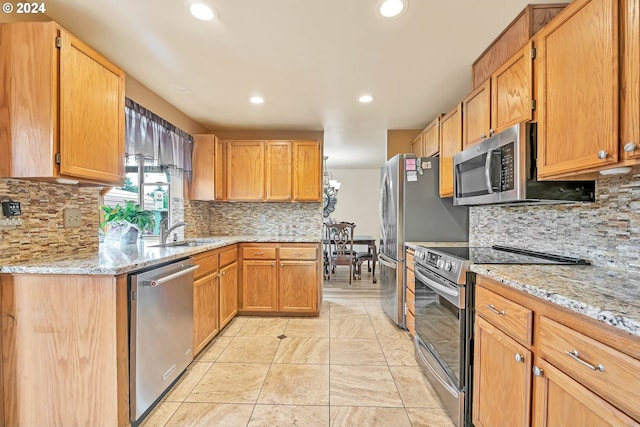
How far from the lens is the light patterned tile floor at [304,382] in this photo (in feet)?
5.53

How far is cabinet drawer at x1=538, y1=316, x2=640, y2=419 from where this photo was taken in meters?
0.74

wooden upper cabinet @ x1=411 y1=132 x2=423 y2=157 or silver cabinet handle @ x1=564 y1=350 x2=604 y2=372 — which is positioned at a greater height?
wooden upper cabinet @ x1=411 y1=132 x2=423 y2=157

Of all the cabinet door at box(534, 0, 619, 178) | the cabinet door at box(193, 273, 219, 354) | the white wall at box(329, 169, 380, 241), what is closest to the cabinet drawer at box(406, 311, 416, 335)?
the cabinet door at box(534, 0, 619, 178)

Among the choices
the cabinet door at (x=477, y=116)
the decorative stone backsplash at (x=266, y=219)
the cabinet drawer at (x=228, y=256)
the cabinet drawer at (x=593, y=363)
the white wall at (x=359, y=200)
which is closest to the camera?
the cabinet drawer at (x=593, y=363)

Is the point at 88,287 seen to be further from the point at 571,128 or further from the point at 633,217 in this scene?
the point at 633,217

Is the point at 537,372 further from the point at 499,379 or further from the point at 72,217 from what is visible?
the point at 72,217

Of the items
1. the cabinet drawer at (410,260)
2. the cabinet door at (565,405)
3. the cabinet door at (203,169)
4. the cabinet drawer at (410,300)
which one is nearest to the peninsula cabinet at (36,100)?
the cabinet door at (203,169)

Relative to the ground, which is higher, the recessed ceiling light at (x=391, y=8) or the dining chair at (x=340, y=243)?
the recessed ceiling light at (x=391, y=8)

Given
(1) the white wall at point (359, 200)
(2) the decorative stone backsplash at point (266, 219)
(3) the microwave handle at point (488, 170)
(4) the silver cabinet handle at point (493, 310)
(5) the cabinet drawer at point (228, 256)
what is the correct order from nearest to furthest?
(4) the silver cabinet handle at point (493, 310) < (3) the microwave handle at point (488, 170) < (5) the cabinet drawer at point (228, 256) < (2) the decorative stone backsplash at point (266, 219) < (1) the white wall at point (359, 200)

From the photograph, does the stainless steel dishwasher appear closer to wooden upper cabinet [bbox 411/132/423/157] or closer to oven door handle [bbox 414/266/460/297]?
oven door handle [bbox 414/266/460/297]

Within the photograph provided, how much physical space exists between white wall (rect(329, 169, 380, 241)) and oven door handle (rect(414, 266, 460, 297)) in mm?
5304

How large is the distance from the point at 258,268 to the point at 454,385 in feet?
7.34

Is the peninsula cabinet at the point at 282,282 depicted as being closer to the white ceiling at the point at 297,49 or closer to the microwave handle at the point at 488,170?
the white ceiling at the point at 297,49

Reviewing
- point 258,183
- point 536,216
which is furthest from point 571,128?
point 258,183
